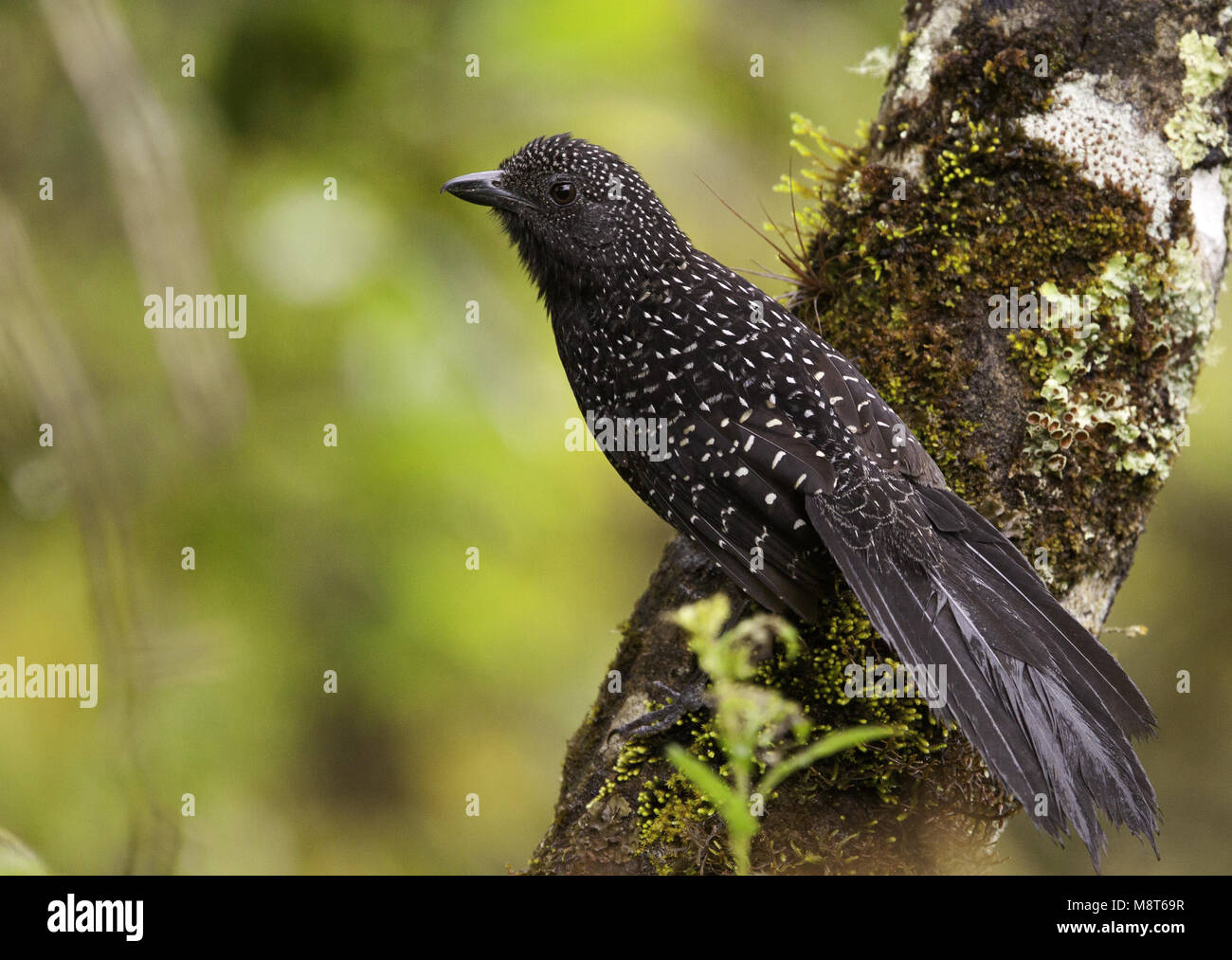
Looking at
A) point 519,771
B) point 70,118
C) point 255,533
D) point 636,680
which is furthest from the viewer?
point 519,771

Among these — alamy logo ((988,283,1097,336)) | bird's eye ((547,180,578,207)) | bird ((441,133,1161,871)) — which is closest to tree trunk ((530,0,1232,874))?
alamy logo ((988,283,1097,336))

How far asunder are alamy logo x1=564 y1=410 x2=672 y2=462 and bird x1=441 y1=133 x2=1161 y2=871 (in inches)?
0.5

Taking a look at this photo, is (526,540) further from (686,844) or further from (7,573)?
(686,844)

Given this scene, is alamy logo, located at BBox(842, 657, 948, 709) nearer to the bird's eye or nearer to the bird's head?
the bird's head

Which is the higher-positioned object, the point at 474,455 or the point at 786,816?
the point at 474,455

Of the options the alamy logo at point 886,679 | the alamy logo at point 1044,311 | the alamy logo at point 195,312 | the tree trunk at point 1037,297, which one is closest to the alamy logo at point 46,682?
the alamy logo at point 195,312

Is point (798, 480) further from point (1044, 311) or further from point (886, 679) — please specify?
point (1044, 311)

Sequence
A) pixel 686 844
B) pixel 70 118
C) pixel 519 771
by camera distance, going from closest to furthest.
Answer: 1. pixel 686 844
2. pixel 70 118
3. pixel 519 771

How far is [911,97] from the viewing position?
3180mm

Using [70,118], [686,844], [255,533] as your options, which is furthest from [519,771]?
[70,118]

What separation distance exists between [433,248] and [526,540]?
1495 mm

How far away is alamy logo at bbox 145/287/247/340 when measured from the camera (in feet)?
6.89

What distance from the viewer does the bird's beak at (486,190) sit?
3.50 meters
